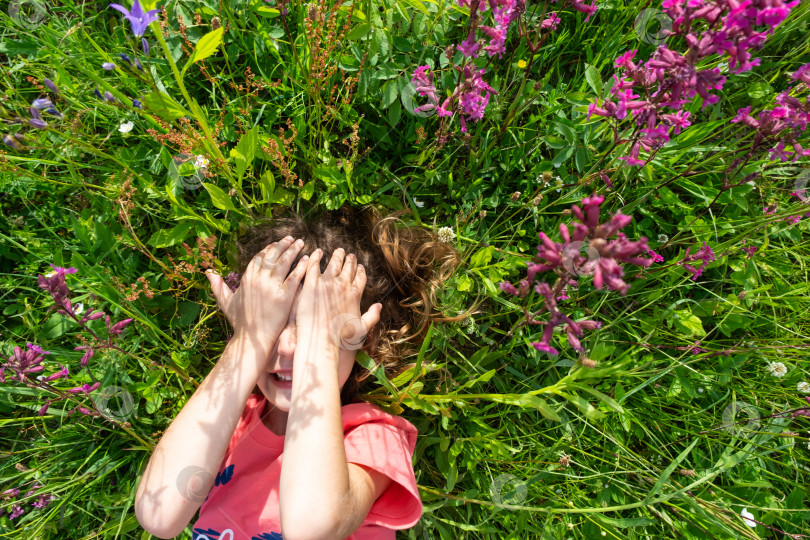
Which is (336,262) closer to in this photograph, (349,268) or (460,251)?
(349,268)

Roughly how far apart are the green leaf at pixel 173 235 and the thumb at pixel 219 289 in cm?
20

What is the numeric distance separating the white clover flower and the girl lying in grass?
0.12 feet

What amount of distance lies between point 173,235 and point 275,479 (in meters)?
1.17

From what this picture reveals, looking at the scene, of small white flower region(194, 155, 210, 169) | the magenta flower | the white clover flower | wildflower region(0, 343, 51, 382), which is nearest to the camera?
the magenta flower

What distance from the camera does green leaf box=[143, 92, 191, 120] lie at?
1340mm

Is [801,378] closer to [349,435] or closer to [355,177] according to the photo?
[349,435]

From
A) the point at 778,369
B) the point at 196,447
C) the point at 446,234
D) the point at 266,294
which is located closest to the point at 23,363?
the point at 196,447

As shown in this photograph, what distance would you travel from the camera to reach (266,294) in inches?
75.2

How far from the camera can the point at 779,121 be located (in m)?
1.47

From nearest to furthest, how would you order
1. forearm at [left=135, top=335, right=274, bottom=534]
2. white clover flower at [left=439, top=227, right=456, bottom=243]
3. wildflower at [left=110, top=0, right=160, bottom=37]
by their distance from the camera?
wildflower at [left=110, top=0, right=160, bottom=37] < forearm at [left=135, top=335, right=274, bottom=534] < white clover flower at [left=439, top=227, right=456, bottom=243]

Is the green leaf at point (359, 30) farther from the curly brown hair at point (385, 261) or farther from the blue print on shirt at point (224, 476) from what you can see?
the blue print on shirt at point (224, 476)

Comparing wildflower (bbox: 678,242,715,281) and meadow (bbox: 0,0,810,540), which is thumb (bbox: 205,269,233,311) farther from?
wildflower (bbox: 678,242,715,281)

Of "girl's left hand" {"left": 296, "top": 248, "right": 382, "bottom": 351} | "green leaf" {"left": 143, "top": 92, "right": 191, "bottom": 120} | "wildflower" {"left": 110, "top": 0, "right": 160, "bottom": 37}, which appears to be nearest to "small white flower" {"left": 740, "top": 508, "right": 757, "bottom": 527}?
"girl's left hand" {"left": 296, "top": 248, "right": 382, "bottom": 351}

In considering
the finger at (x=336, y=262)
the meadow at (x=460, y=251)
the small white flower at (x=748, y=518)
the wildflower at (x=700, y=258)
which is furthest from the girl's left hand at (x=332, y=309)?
the small white flower at (x=748, y=518)
